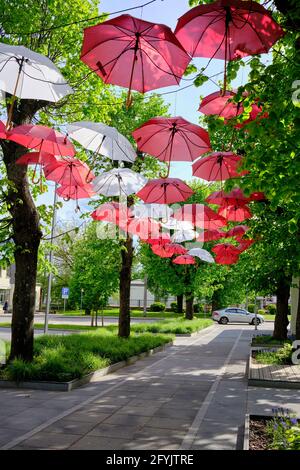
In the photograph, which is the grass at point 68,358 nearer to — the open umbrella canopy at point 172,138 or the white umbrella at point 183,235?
the white umbrella at point 183,235

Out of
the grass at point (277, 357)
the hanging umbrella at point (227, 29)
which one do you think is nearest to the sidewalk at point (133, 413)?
the grass at point (277, 357)

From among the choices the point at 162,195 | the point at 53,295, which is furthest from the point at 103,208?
the point at 53,295

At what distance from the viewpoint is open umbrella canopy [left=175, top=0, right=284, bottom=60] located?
17.4 feet

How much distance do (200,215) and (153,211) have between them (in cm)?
216

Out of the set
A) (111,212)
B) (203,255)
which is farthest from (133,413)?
(203,255)

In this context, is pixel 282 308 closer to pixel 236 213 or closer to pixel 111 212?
pixel 236 213

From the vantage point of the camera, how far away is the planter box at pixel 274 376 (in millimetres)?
11214

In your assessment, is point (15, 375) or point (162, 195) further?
point (162, 195)

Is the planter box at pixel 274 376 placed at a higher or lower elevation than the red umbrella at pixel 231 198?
lower

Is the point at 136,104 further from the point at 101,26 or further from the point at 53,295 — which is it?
the point at 53,295

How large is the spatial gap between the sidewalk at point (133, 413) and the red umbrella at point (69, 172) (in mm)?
5079

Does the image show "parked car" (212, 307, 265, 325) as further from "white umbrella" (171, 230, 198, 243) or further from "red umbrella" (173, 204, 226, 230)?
"red umbrella" (173, 204, 226, 230)
